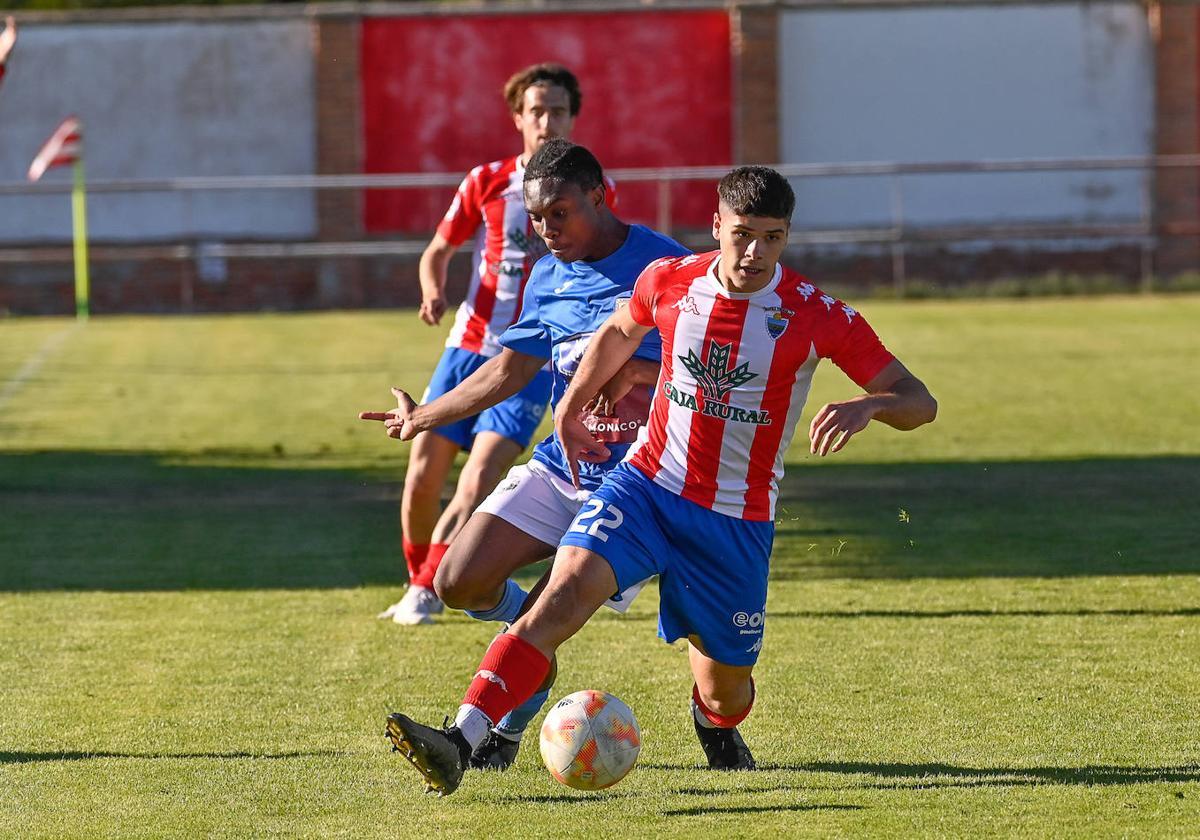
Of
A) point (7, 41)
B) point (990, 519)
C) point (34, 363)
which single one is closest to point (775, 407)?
point (990, 519)

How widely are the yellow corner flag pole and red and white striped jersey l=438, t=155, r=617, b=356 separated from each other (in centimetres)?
1646

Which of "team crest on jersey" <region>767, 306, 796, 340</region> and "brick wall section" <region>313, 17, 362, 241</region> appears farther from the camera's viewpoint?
"brick wall section" <region>313, 17, 362, 241</region>

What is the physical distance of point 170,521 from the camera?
10.3 m

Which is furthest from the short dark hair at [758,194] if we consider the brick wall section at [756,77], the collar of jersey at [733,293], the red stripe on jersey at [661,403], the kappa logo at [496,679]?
the brick wall section at [756,77]

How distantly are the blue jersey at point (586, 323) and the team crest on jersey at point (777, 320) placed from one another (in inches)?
26.6

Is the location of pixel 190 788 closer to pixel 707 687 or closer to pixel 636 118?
pixel 707 687

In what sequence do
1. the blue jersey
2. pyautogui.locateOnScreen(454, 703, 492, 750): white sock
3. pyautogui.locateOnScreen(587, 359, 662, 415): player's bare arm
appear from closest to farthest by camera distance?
pyautogui.locateOnScreen(454, 703, 492, 750): white sock
pyautogui.locateOnScreen(587, 359, 662, 415): player's bare arm
the blue jersey

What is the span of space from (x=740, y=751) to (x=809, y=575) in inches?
127

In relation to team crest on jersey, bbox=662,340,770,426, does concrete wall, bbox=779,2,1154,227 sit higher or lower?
higher

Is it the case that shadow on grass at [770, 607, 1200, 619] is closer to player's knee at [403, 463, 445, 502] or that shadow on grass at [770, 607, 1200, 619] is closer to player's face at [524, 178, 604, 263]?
player's knee at [403, 463, 445, 502]

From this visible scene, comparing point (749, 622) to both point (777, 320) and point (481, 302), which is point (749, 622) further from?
point (481, 302)

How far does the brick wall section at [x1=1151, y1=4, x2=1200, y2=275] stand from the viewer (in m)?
Result: 29.1

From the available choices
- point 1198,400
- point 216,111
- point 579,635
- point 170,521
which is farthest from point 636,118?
point 579,635

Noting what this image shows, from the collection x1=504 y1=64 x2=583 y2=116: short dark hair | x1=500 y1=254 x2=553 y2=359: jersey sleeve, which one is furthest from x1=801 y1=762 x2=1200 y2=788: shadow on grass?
x1=504 y1=64 x2=583 y2=116: short dark hair
